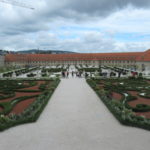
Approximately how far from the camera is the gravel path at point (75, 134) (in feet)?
26.1

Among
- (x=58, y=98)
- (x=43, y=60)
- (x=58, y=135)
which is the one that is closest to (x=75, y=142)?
(x=58, y=135)

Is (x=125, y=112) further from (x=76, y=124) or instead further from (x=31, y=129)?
(x=31, y=129)

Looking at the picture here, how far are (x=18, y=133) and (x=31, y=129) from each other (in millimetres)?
650

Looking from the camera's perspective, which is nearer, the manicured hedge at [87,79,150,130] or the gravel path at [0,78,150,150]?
the gravel path at [0,78,150,150]

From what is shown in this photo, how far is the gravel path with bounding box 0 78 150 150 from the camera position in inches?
313

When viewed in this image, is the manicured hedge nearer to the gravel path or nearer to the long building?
the gravel path

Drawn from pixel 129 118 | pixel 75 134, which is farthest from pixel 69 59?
pixel 75 134

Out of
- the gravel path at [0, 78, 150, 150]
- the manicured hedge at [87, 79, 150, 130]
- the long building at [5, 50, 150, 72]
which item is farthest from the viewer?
the long building at [5, 50, 150, 72]

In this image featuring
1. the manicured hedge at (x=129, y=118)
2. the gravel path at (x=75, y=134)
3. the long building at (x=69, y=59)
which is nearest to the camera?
the gravel path at (x=75, y=134)

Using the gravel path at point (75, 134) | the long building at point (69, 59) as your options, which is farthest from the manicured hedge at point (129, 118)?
the long building at point (69, 59)

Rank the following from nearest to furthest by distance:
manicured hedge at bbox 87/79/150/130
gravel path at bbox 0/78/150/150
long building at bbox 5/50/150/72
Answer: gravel path at bbox 0/78/150/150, manicured hedge at bbox 87/79/150/130, long building at bbox 5/50/150/72

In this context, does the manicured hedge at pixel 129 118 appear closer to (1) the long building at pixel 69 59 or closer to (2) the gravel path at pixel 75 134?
(2) the gravel path at pixel 75 134

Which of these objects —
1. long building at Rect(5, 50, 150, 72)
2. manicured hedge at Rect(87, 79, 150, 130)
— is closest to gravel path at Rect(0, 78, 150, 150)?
manicured hedge at Rect(87, 79, 150, 130)

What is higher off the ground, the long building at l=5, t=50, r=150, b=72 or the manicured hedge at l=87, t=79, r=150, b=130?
the long building at l=5, t=50, r=150, b=72
